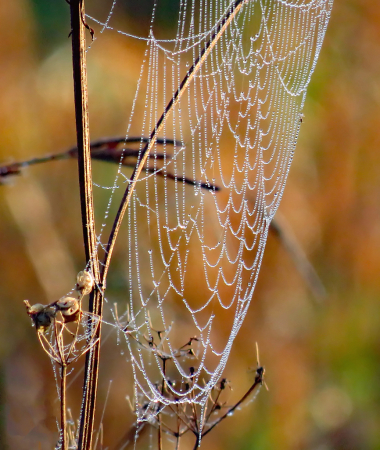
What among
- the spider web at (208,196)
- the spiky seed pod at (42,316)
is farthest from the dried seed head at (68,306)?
the spider web at (208,196)

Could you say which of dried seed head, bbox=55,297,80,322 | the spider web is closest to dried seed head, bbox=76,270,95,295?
→ dried seed head, bbox=55,297,80,322

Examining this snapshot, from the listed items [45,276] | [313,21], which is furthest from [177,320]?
[313,21]

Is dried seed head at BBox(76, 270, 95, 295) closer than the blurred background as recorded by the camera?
Yes

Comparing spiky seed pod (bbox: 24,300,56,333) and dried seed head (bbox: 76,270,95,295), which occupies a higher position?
dried seed head (bbox: 76,270,95,295)

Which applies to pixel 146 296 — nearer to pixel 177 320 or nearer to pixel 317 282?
pixel 177 320

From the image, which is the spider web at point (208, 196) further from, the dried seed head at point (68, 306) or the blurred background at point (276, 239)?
the dried seed head at point (68, 306)

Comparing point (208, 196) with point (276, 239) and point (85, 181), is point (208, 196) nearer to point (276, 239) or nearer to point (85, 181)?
point (276, 239)

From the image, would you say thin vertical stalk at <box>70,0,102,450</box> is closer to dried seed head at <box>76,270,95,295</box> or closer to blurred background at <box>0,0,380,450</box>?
dried seed head at <box>76,270,95,295</box>
